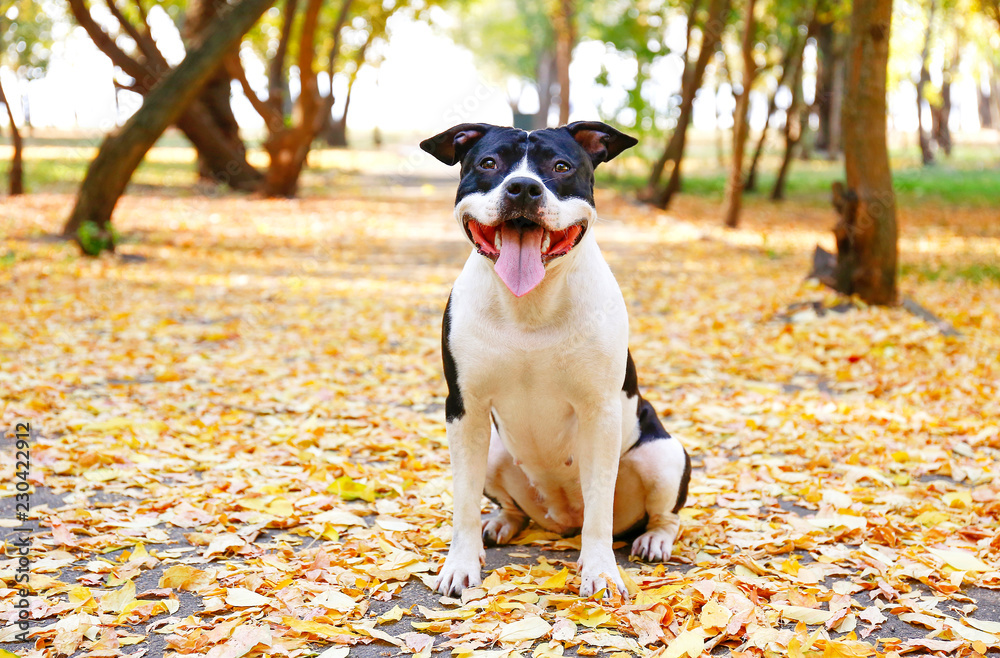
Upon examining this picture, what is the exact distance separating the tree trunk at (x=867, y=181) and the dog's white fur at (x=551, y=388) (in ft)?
19.7

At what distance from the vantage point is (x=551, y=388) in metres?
3.40

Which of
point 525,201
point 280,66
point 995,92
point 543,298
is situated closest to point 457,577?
point 543,298

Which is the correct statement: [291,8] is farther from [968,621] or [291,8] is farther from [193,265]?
[968,621]

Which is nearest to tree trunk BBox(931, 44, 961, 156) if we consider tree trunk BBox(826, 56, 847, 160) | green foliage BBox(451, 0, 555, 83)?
tree trunk BBox(826, 56, 847, 160)

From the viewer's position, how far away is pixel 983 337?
318 inches

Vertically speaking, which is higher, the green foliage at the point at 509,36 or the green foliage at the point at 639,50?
the green foliage at the point at 509,36

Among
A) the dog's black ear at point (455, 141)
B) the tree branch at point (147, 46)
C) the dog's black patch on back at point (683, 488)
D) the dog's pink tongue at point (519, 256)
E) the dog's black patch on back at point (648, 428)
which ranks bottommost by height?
A: the dog's black patch on back at point (683, 488)

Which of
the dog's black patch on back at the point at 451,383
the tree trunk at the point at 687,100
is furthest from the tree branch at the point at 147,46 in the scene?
the dog's black patch on back at the point at 451,383

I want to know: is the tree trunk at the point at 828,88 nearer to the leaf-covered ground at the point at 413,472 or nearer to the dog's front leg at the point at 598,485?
the leaf-covered ground at the point at 413,472

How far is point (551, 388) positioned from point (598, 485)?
0.44 m

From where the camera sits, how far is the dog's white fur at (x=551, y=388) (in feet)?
11.0

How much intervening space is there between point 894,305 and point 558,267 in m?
6.75

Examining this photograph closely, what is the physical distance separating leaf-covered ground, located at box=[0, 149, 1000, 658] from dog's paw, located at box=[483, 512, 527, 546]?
7 cm

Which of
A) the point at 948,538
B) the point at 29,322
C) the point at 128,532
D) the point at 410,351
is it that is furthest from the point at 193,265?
the point at 948,538
